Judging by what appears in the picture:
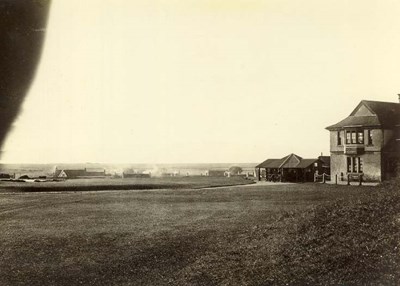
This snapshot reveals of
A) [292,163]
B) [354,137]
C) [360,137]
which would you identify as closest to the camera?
[360,137]

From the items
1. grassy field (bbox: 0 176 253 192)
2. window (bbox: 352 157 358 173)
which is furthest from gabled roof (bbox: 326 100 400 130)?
grassy field (bbox: 0 176 253 192)

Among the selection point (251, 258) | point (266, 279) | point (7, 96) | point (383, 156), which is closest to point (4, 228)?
point (7, 96)

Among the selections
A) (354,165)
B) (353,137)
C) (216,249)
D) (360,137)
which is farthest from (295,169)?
(216,249)

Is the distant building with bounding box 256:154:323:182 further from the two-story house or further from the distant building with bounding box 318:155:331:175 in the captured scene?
the two-story house

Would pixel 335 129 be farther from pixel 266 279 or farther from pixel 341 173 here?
pixel 266 279

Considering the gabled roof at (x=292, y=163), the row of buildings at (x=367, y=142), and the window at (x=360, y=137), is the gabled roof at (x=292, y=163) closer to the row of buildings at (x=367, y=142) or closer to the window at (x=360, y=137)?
the row of buildings at (x=367, y=142)

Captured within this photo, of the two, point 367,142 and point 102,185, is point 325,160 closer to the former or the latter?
point 367,142

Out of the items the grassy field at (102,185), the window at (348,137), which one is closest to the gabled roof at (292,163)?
the grassy field at (102,185)
